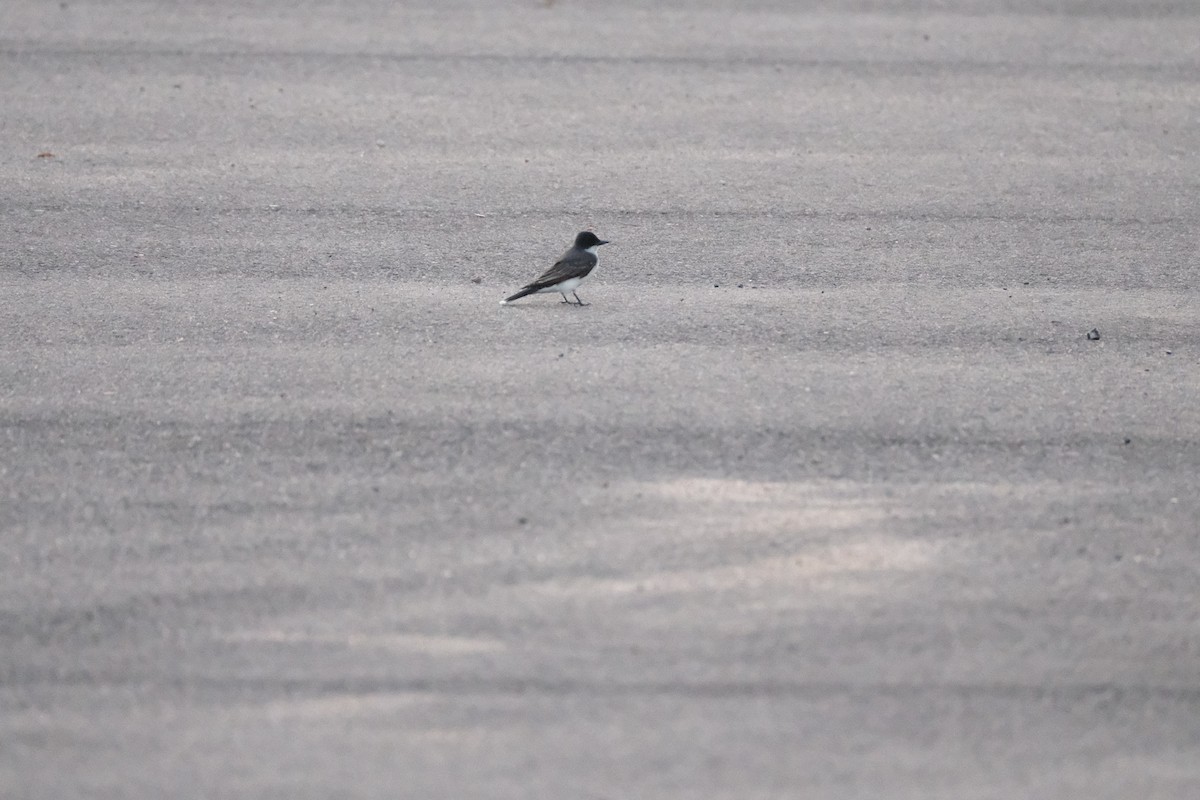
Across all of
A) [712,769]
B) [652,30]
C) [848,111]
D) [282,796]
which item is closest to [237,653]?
[282,796]

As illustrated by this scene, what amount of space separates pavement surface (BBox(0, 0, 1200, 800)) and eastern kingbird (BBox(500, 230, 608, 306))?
242 millimetres

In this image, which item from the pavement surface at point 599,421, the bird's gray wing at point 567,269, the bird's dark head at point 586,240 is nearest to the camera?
the pavement surface at point 599,421

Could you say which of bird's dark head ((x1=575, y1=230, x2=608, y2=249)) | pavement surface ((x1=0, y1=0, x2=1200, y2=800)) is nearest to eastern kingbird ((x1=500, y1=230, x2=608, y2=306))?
bird's dark head ((x1=575, y1=230, x2=608, y2=249))

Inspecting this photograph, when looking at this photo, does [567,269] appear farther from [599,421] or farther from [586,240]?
[599,421]

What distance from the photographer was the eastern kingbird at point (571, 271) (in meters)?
9.23

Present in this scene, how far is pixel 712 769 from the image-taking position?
16.9 feet

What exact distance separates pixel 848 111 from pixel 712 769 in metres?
8.68

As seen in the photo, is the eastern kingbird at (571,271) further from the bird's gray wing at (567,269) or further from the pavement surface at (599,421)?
the pavement surface at (599,421)

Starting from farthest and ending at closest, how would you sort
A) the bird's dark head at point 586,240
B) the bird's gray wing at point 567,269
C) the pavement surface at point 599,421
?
the bird's dark head at point 586,240, the bird's gray wing at point 567,269, the pavement surface at point 599,421

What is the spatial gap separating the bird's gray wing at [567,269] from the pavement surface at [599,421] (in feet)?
0.91

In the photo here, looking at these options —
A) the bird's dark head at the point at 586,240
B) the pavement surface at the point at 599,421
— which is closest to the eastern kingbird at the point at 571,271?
the bird's dark head at the point at 586,240

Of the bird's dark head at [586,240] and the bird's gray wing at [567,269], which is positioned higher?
the bird's dark head at [586,240]

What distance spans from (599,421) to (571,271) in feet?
6.09

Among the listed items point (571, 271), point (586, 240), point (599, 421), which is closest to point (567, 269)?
point (571, 271)
